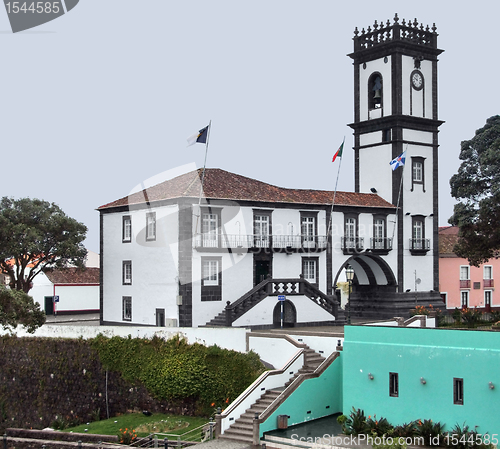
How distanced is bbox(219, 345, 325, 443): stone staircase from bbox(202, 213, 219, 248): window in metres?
8.89

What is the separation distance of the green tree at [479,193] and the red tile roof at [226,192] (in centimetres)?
508

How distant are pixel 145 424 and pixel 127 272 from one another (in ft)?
39.1

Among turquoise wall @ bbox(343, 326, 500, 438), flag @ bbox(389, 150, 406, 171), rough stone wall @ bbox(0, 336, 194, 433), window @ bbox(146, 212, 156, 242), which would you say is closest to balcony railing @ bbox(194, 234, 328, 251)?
window @ bbox(146, 212, 156, 242)

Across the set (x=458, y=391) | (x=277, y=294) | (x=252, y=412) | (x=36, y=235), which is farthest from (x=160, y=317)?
(x=458, y=391)

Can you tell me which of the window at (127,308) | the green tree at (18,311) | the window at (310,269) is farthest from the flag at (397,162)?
the green tree at (18,311)

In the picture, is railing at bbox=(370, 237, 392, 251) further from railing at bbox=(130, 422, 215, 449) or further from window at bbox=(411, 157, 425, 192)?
railing at bbox=(130, 422, 215, 449)

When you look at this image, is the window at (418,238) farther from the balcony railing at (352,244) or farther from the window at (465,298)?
the window at (465,298)

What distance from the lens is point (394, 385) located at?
23609 mm

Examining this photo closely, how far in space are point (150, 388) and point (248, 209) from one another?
10403 mm

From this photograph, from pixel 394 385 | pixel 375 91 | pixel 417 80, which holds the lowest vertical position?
pixel 394 385

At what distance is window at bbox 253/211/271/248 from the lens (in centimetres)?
3588

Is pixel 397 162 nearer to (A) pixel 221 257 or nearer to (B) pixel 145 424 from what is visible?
(A) pixel 221 257

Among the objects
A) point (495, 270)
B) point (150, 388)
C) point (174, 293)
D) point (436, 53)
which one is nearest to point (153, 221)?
point (174, 293)

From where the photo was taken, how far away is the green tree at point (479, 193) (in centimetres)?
3634
